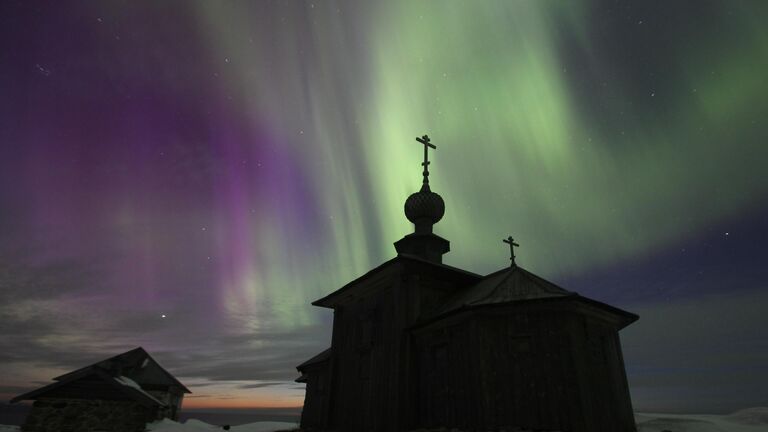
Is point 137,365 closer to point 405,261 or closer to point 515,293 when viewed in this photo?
point 405,261

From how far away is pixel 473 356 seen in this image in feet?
41.0

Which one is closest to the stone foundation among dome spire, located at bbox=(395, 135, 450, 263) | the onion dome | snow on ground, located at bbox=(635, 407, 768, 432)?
dome spire, located at bbox=(395, 135, 450, 263)

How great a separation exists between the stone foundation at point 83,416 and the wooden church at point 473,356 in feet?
34.0

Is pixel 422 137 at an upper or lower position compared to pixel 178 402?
upper

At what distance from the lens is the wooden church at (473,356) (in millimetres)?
11344

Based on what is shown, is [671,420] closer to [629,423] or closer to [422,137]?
[629,423]

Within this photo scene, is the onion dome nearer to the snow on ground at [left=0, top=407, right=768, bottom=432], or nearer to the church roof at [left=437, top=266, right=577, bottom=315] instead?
the church roof at [left=437, top=266, right=577, bottom=315]

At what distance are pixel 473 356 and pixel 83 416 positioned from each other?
19.7m

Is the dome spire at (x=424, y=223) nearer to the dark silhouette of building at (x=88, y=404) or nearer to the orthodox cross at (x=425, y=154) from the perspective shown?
the orthodox cross at (x=425, y=154)

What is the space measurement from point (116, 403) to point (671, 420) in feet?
85.1

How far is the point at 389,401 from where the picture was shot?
48.3 ft

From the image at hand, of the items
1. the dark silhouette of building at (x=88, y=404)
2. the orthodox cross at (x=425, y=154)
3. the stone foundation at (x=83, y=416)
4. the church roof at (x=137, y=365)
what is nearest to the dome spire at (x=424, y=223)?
the orthodox cross at (x=425, y=154)

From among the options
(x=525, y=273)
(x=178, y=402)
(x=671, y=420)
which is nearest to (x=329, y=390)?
(x=525, y=273)

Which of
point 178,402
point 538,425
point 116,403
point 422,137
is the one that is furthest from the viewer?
point 178,402
